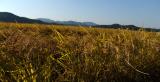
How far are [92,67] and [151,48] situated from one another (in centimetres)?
134

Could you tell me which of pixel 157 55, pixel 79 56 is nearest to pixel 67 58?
pixel 79 56

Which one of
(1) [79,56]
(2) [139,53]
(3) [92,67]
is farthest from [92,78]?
(2) [139,53]

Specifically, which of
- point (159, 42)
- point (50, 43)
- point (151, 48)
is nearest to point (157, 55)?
point (151, 48)

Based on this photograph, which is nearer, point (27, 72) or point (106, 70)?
point (27, 72)

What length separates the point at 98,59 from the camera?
472 centimetres

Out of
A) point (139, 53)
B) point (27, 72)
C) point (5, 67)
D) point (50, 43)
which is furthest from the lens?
point (50, 43)

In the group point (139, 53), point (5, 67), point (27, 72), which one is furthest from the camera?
point (139, 53)

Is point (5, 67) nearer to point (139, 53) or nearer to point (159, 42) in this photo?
point (139, 53)

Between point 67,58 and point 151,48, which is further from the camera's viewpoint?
point 151,48

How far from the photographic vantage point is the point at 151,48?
5.53 m

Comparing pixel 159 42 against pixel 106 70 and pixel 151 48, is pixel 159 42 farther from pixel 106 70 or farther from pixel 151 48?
pixel 106 70

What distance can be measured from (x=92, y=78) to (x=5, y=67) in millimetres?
1044

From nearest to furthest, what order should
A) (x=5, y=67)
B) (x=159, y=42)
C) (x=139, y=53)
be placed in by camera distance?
1. (x=5, y=67)
2. (x=139, y=53)
3. (x=159, y=42)

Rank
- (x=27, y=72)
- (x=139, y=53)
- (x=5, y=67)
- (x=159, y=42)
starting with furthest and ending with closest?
(x=159, y=42) < (x=139, y=53) < (x=5, y=67) < (x=27, y=72)
